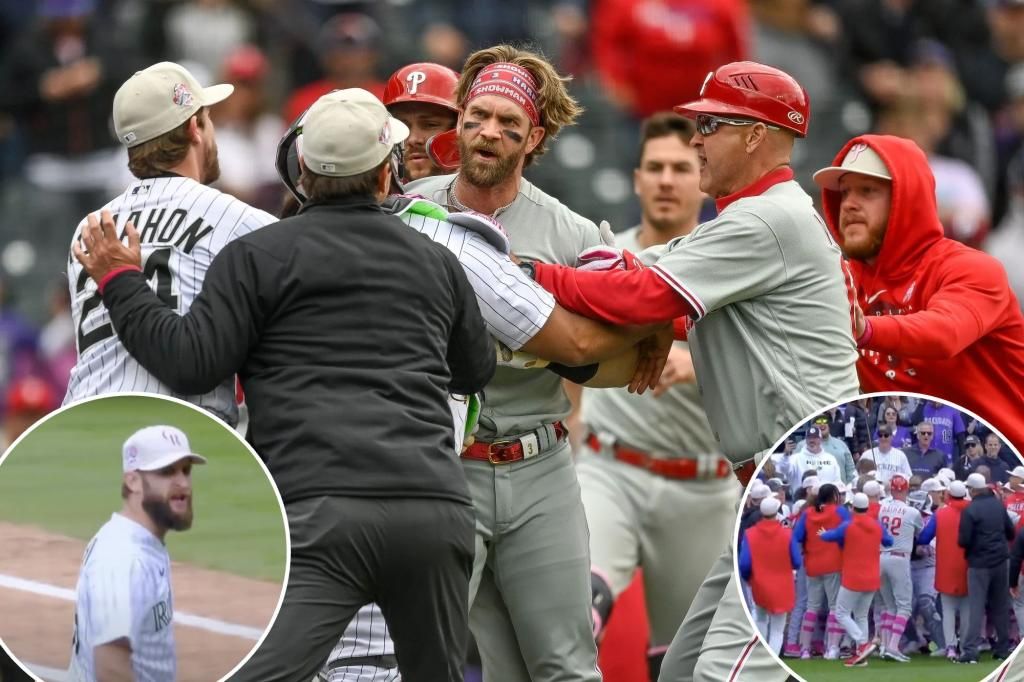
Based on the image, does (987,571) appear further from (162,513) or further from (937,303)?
(162,513)

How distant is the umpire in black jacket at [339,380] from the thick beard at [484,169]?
1.13 m

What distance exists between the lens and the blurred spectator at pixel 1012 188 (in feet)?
41.2

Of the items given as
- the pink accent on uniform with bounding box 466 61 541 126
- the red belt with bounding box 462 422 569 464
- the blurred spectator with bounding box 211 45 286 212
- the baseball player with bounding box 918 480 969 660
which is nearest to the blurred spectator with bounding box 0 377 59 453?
the blurred spectator with bounding box 211 45 286 212

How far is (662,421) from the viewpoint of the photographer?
849 centimetres

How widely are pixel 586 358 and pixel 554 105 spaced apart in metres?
1.05

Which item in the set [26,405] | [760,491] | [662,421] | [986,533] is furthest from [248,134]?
[986,533]

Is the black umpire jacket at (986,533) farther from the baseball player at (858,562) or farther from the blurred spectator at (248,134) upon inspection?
the blurred spectator at (248,134)

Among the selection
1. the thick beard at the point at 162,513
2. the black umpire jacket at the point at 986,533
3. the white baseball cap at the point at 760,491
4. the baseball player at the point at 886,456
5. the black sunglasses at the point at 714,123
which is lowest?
the black umpire jacket at the point at 986,533

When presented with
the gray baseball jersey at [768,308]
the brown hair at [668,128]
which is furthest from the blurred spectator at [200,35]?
the gray baseball jersey at [768,308]

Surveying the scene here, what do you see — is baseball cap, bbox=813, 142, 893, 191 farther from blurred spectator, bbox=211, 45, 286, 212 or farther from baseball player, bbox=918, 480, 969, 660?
blurred spectator, bbox=211, 45, 286, 212

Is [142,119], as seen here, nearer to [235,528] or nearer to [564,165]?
[235,528]

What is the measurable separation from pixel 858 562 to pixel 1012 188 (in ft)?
25.9

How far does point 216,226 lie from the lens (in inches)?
212

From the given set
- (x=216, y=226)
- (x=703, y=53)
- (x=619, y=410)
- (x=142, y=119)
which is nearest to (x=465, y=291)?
(x=216, y=226)
